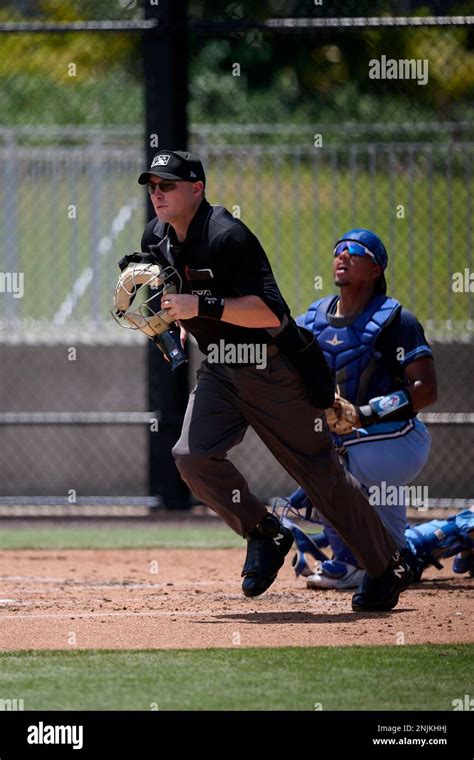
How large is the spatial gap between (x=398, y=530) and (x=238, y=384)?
1280 millimetres

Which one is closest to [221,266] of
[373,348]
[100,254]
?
[373,348]

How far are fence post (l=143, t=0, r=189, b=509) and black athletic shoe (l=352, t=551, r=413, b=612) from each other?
11.2 ft

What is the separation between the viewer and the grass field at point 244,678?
4.50 m

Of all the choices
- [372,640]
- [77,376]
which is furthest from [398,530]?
[77,376]

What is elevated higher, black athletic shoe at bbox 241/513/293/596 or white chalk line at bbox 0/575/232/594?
black athletic shoe at bbox 241/513/293/596

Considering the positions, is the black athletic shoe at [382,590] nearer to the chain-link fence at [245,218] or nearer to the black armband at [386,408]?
the black armband at [386,408]

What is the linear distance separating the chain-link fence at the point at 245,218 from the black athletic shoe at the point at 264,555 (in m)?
3.63

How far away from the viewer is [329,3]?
9.45 m

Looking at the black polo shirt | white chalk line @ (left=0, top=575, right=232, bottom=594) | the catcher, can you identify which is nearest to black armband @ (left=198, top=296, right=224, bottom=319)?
the black polo shirt

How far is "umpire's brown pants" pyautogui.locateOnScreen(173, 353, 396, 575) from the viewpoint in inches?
231

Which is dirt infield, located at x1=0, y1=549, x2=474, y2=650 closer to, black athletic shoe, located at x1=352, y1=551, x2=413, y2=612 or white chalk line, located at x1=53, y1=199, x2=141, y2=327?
black athletic shoe, located at x1=352, y1=551, x2=413, y2=612

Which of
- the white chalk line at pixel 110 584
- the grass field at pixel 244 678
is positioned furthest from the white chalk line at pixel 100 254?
the grass field at pixel 244 678

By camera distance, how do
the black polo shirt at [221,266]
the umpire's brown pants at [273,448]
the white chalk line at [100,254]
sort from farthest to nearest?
the white chalk line at [100,254] → the umpire's brown pants at [273,448] → the black polo shirt at [221,266]
